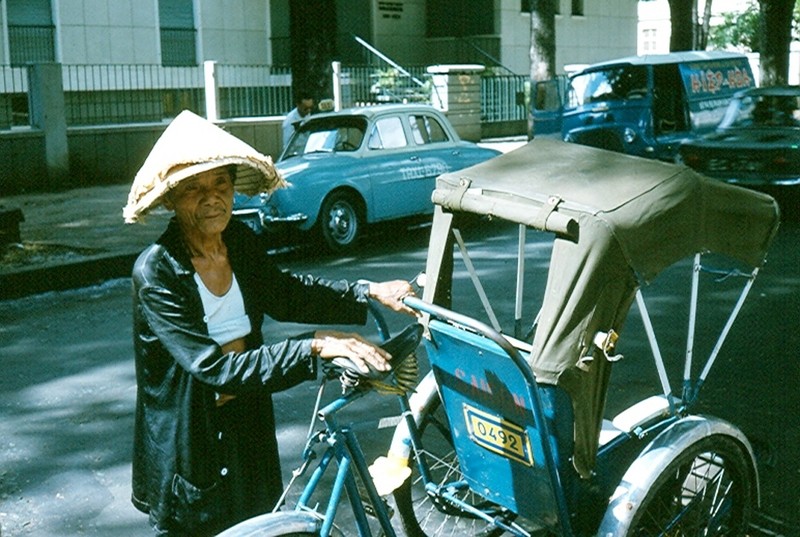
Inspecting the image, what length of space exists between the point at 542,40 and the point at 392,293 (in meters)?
18.9

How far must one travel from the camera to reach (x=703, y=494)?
360cm

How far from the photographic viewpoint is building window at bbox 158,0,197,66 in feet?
76.8

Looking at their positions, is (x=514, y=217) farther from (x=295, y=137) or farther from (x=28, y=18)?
(x=28, y=18)

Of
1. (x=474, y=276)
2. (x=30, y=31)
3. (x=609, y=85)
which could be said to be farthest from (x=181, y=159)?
(x=30, y=31)

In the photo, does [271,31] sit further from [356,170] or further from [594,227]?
[594,227]

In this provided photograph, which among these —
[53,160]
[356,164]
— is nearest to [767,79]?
[356,164]

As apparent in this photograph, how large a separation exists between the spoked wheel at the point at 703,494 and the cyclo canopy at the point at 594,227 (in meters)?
0.43

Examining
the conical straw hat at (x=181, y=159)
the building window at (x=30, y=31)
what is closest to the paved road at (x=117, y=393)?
the conical straw hat at (x=181, y=159)

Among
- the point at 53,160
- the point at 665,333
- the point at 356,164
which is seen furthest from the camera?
the point at 53,160

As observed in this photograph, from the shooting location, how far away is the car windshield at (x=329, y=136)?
37.8 ft

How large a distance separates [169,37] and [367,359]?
22.3 m

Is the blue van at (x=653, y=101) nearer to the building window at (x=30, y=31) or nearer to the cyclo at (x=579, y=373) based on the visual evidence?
the cyclo at (x=579, y=373)

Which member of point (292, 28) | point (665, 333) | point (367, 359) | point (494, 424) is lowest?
point (665, 333)

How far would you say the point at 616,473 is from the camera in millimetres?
3553
